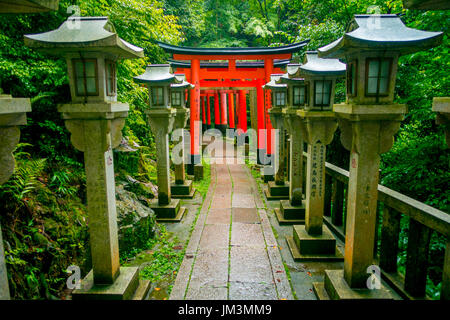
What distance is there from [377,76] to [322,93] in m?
1.74

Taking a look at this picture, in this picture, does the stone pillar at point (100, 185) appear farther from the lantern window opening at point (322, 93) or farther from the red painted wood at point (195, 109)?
the red painted wood at point (195, 109)

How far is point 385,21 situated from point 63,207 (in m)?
5.43

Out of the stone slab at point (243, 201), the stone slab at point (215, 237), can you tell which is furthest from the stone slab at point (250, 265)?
the stone slab at point (243, 201)

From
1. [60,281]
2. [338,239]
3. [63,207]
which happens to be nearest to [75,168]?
[63,207]

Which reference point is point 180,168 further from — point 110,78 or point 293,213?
point 110,78

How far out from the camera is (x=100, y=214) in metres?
3.71

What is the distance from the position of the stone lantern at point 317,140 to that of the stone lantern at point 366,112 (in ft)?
4.20

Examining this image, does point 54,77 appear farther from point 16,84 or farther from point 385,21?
point 385,21

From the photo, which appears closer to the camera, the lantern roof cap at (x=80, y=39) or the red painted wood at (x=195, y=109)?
the lantern roof cap at (x=80, y=39)

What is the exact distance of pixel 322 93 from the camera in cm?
504

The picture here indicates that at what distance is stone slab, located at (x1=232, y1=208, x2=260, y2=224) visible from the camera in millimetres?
7262

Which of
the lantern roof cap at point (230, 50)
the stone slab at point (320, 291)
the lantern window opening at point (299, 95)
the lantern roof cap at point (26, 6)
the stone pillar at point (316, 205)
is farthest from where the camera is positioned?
the lantern roof cap at point (230, 50)

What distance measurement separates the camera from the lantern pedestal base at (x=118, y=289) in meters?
3.62

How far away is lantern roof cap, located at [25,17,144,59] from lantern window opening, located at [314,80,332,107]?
10.6 ft
